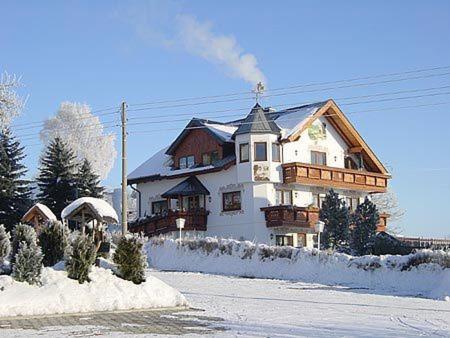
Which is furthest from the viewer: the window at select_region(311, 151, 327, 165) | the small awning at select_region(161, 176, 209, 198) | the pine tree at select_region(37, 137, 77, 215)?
the pine tree at select_region(37, 137, 77, 215)

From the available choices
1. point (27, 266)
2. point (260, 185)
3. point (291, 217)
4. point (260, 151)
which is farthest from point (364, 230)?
point (27, 266)

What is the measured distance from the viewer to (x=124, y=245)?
704 inches

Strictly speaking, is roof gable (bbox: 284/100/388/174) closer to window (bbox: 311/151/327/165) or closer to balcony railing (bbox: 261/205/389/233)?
window (bbox: 311/151/327/165)

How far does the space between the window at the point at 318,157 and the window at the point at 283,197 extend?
313 centimetres

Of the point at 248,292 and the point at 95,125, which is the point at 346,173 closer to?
the point at 248,292

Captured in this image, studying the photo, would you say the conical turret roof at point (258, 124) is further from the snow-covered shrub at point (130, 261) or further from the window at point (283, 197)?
the snow-covered shrub at point (130, 261)

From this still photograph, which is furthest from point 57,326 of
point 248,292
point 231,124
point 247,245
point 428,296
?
point 231,124

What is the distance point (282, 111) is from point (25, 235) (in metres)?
31.0

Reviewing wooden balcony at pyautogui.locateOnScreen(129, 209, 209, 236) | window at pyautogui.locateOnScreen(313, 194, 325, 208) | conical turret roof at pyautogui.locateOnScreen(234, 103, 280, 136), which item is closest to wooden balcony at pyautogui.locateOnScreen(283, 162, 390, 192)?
window at pyautogui.locateOnScreen(313, 194, 325, 208)

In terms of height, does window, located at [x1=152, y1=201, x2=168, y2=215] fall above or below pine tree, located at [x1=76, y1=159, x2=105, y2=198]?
below

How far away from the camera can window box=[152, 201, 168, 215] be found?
46.1 metres

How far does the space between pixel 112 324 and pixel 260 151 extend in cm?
2786

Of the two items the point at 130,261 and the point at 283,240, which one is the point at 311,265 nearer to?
the point at 283,240

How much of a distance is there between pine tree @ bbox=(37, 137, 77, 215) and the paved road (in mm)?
29676
